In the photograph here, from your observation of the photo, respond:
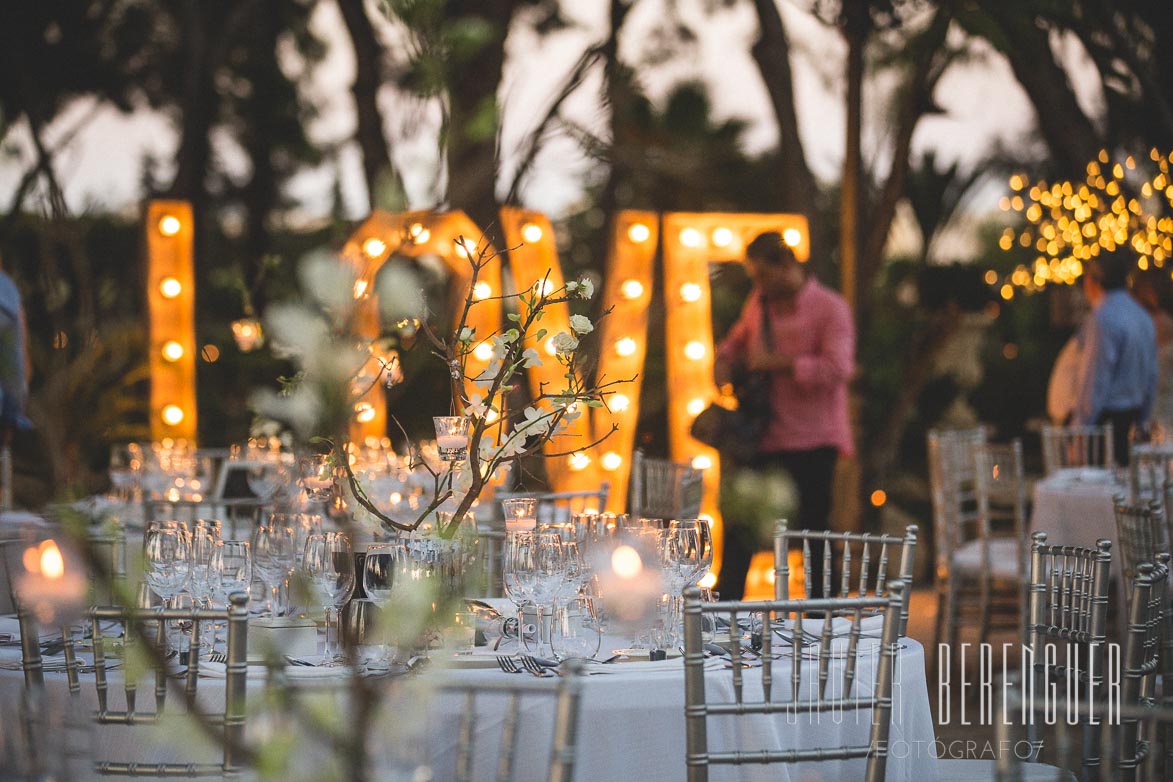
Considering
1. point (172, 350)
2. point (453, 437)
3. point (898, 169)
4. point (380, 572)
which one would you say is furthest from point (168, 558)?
point (898, 169)

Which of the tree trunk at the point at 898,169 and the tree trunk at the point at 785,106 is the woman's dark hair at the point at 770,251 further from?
the tree trunk at the point at 898,169

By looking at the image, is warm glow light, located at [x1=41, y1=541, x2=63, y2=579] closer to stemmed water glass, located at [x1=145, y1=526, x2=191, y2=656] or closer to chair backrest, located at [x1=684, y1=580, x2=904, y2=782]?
stemmed water glass, located at [x1=145, y1=526, x2=191, y2=656]

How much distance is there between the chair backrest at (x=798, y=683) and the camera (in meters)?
1.92

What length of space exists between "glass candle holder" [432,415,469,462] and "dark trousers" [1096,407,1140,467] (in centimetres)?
A: 413

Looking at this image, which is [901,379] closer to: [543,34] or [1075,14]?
[1075,14]

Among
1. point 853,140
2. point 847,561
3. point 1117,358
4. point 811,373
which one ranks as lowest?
point 847,561

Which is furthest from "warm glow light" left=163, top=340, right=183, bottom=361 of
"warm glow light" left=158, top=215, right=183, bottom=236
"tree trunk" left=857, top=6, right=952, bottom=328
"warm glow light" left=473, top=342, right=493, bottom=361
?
"warm glow light" left=473, top=342, right=493, bottom=361

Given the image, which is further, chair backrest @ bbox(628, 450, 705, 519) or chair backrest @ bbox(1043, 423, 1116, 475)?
chair backrest @ bbox(1043, 423, 1116, 475)

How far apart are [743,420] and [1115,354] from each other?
1.86 metres

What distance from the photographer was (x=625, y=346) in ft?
19.8

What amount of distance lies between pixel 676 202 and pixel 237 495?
7.99 metres

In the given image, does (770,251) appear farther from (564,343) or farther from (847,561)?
(564,343)

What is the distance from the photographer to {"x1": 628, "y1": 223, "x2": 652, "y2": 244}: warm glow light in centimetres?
609

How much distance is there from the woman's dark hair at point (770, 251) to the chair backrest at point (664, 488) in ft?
3.05
